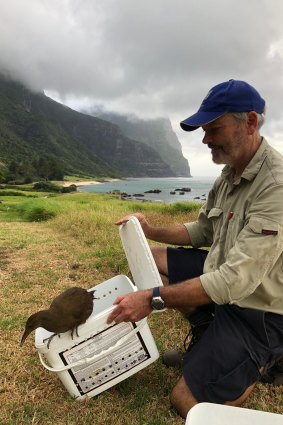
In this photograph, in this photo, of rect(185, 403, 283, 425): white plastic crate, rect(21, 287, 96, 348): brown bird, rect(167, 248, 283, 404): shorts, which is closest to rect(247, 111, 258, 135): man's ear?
rect(167, 248, 283, 404): shorts

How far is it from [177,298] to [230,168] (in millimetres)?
1379

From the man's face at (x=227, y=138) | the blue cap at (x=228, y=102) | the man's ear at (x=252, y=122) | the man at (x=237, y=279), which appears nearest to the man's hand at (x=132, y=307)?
the man at (x=237, y=279)

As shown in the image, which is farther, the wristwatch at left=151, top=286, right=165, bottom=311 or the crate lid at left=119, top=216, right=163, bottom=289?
the crate lid at left=119, top=216, right=163, bottom=289

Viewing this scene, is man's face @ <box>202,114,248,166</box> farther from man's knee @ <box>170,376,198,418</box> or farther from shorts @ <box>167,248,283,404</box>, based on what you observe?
man's knee @ <box>170,376,198,418</box>

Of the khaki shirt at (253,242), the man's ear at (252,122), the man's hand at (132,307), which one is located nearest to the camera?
the khaki shirt at (253,242)

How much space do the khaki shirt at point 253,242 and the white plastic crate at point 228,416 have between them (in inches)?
38.8

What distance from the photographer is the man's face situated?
306 cm

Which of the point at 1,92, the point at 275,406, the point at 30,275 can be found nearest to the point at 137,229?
the point at 275,406

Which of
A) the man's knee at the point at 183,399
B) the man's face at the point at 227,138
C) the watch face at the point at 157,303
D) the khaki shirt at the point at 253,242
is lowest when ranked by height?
the man's knee at the point at 183,399

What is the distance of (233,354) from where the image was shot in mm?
2891

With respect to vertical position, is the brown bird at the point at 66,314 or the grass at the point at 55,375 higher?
the brown bird at the point at 66,314

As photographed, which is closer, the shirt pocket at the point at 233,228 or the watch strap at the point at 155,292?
the watch strap at the point at 155,292

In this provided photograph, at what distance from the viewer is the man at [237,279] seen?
2713mm

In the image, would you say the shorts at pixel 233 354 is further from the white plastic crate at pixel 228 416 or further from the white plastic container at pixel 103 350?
the white plastic crate at pixel 228 416
